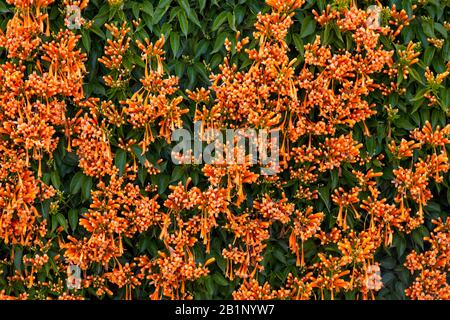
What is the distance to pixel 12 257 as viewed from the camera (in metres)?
3.75

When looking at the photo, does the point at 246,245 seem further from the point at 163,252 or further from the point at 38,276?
the point at 38,276

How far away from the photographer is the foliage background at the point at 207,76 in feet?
11.7

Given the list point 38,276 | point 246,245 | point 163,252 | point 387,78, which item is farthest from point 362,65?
point 38,276

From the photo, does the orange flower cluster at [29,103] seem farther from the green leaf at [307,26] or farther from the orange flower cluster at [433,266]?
the orange flower cluster at [433,266]

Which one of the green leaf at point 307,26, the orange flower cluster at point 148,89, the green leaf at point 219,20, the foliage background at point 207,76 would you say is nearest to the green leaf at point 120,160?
the foliage background at point 207,76

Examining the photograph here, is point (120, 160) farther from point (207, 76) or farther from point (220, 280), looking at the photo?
point (220, 280)

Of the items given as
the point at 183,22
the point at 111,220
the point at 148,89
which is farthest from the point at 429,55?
the point at 111,220

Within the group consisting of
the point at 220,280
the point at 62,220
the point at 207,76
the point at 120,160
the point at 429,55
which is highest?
the point at 429,55

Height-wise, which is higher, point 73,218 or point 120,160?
point 120,160

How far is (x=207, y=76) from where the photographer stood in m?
3.60

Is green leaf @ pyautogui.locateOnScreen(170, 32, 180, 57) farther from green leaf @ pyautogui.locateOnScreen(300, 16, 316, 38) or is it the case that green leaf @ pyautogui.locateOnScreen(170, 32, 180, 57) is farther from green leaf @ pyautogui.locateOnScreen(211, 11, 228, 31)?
green leaf @ pyautogui.locateOnScreen(300, 16, 316, 38)

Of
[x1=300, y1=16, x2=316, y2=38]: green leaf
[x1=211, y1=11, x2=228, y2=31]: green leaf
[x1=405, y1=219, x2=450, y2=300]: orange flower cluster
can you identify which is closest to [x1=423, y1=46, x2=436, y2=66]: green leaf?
[x1=300, y1=16, x2=316, y2=38]: green leaf

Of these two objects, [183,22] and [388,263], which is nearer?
[183,22]

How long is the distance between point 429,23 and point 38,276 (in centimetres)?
290
